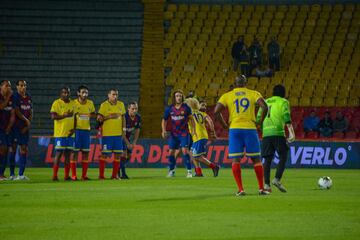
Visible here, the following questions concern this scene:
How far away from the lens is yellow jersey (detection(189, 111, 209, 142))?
24.9 meters

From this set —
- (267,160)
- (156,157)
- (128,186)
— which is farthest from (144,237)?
(156,157)

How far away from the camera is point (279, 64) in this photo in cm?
3853

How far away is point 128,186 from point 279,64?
65.1 feet

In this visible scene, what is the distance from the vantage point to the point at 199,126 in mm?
25281

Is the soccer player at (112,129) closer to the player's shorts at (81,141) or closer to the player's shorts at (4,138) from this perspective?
the player's shorts at (81,141)

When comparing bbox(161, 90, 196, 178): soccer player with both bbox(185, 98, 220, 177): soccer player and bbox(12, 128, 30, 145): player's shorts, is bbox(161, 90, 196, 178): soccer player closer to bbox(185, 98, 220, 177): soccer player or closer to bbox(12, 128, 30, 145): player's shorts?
bbox(185, 98, 220, 177): soccer player

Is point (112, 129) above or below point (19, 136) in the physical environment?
above

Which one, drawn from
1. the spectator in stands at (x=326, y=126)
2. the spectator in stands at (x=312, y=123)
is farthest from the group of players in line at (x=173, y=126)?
the spectator in stands at (x=312, y=123)

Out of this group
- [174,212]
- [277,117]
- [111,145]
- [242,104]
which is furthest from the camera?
[111,145]

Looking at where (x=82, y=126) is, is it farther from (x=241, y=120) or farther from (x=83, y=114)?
(x=241, y=120)

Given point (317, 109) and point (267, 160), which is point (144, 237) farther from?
point (317, 109)

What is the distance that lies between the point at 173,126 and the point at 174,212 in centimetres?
1224

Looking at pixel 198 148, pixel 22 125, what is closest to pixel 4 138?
pixel 22 125

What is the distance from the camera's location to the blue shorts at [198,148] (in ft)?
81.5
